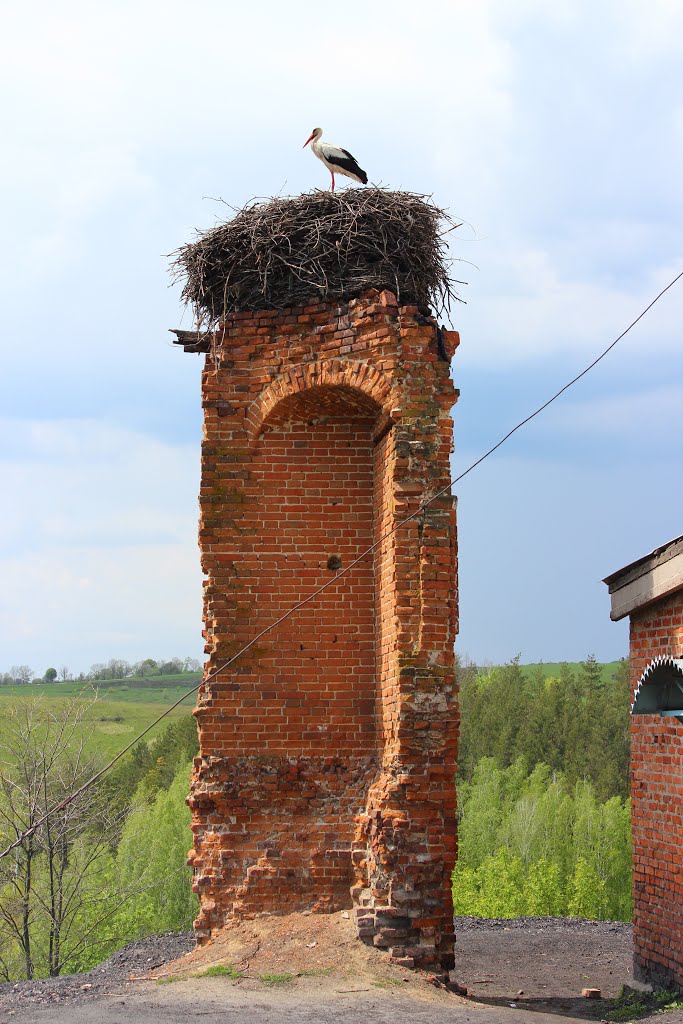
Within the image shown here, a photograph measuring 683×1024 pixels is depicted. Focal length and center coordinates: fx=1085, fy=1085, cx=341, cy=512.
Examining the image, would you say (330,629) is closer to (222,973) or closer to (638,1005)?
(222,973)

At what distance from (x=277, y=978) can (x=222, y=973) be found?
475 mm

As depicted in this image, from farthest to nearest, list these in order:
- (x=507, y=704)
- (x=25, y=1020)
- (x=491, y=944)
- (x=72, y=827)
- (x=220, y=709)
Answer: (x=507, y=704) → (x=72, y=827) → (x=491, y=944) → (x=220, y=709) → (x=25, y=1020)

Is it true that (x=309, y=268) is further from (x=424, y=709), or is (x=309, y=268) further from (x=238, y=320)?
(x=424, y=709)

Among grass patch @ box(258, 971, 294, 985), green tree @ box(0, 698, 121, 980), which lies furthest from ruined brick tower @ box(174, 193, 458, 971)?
green tree @ box(0, 698, 121, 980)

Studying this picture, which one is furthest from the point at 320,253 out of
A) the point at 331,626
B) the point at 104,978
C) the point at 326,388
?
the point at 104,978

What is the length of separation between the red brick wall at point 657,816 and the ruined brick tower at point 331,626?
6.14 feet

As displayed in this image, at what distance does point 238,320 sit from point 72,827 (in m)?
13.4

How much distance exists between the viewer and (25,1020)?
721cm

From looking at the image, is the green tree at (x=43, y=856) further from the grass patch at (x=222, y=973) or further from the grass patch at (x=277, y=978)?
the grass patch at (x=277, y=978)

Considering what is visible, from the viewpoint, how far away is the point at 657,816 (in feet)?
31.2

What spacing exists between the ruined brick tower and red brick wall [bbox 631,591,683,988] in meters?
1.87

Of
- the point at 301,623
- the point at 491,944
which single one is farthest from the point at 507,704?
the point at 301,623

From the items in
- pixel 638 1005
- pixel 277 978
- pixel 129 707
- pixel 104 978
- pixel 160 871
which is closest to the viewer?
pixel 277 978

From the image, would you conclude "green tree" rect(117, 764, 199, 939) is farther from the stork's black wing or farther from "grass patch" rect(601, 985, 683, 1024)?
the stork's black wing
